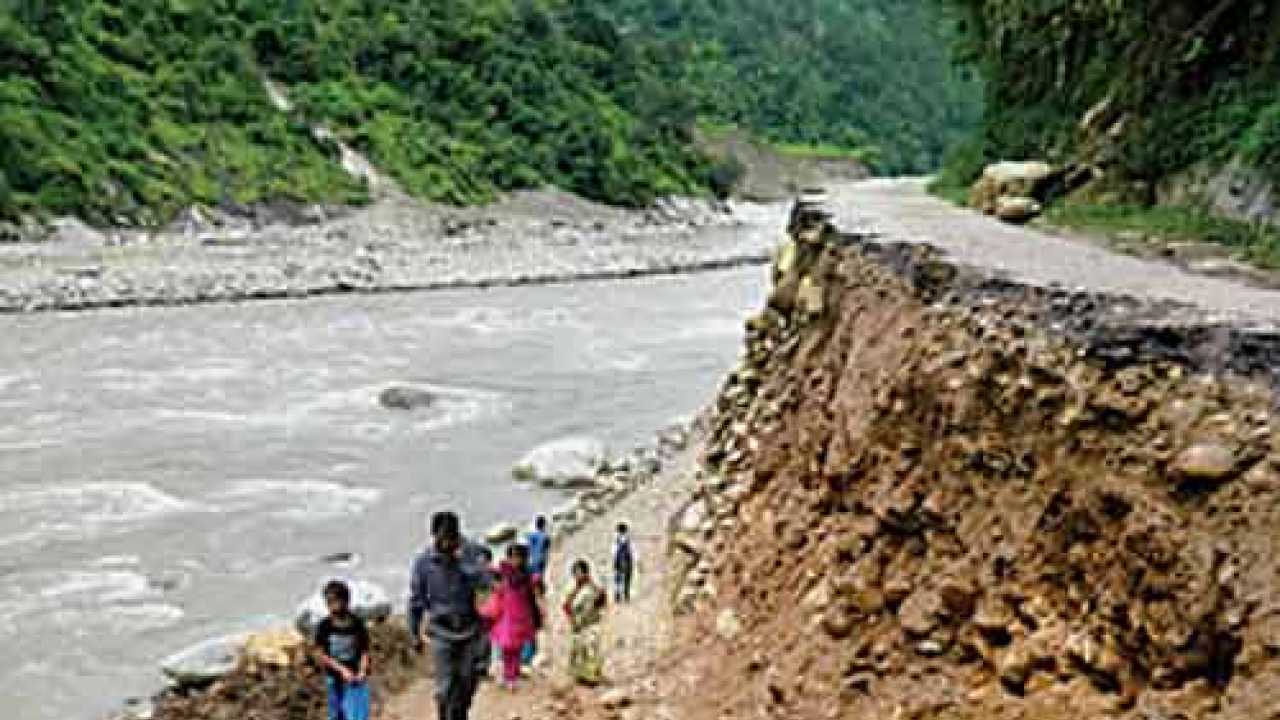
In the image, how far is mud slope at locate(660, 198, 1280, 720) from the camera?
16.9ft

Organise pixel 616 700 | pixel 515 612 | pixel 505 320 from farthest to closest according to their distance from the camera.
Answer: pixel 505 320 → pixel 515 612 → pixel 616 700

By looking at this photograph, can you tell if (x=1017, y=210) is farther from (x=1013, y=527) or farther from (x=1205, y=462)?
(x=1205, y=462)

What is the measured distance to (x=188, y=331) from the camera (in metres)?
36.4

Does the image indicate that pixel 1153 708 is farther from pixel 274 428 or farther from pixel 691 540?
pixel 274 428

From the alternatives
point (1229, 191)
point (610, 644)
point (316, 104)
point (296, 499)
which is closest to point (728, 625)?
point (610, 644)

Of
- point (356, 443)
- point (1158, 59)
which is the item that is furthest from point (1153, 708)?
point (356, 443)

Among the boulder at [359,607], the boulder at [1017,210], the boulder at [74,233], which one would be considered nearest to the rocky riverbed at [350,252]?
the boulder at [74,233]

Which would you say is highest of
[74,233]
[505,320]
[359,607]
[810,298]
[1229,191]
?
[1229,191]

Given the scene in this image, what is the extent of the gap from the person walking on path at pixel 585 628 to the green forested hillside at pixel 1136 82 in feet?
24.4

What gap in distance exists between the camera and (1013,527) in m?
6.53

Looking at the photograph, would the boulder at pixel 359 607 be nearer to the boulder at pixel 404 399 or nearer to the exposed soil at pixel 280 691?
the exposed soil at pixel 280 691

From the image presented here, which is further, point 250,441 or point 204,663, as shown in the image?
point 250,441

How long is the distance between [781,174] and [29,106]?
64.1 meters

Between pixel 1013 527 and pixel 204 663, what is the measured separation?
8878 millimetres
